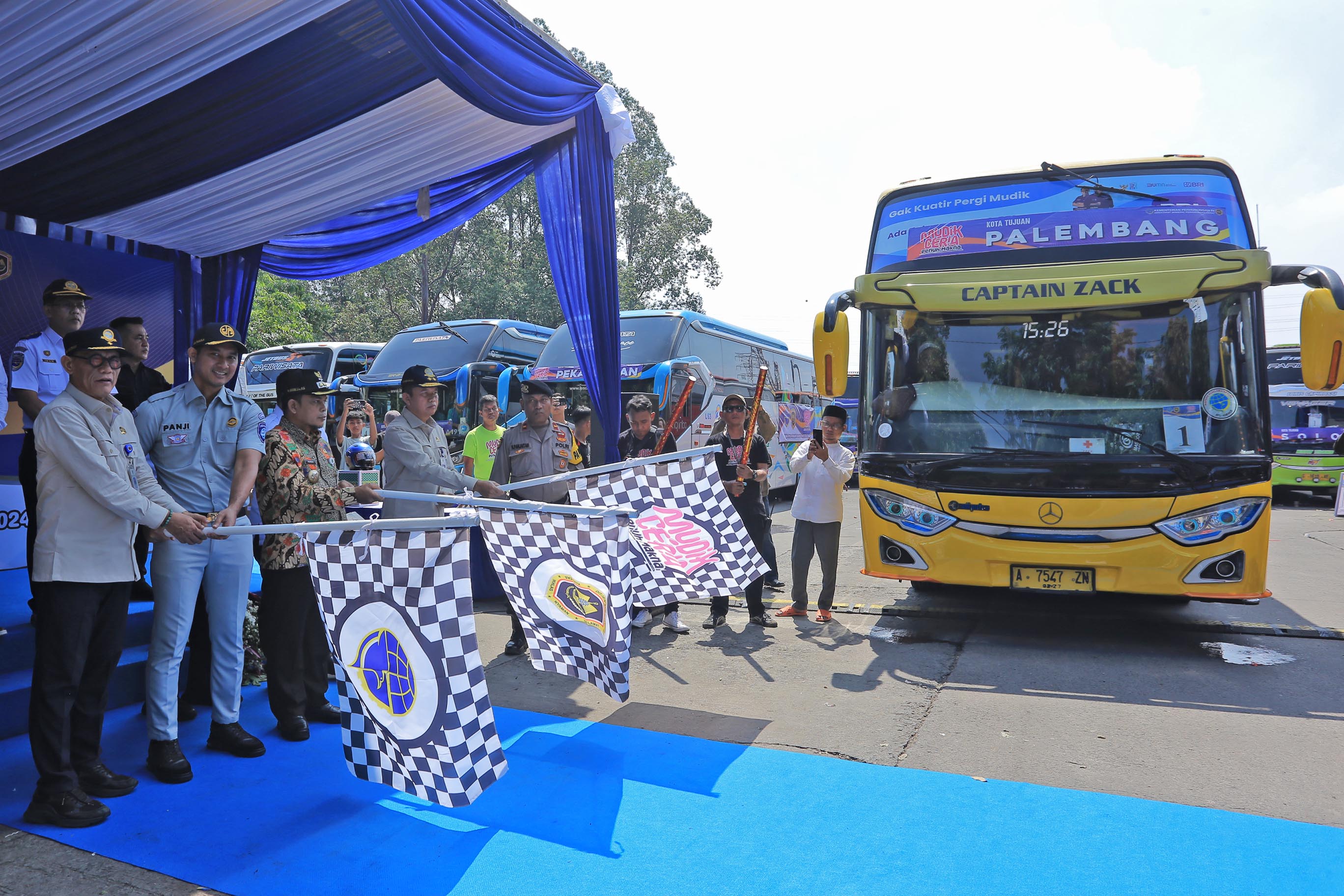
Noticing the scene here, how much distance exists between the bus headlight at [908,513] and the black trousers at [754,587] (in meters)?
1.06

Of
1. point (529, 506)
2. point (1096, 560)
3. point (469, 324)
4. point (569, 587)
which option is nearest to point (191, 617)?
point (529, 506)

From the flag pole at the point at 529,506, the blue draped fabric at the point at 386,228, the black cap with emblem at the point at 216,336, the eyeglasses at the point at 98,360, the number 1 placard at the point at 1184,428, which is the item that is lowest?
the flag pole at the point at 529,506

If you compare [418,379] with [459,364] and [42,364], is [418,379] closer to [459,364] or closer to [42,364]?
[42,364]

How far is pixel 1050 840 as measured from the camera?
3.20m

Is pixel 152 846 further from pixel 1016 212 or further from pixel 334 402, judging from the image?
pixel 334 402

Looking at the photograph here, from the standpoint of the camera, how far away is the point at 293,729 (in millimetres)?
4246

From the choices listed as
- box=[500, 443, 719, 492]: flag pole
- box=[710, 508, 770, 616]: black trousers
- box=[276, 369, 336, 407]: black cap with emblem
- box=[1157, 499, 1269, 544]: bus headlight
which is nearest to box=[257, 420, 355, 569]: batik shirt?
box=[276, 369, 336, 407]: black cap with emblem

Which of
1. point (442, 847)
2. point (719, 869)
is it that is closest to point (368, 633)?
point (442, 847)

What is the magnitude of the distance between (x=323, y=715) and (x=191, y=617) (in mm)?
989

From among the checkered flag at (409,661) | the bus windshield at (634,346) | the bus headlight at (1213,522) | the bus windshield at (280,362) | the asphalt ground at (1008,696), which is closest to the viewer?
the checkered flag at (409,661)

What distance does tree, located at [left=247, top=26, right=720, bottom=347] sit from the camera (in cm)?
2944

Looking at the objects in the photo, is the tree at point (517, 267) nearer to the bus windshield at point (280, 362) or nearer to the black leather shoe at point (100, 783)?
the bus windshield at point (280, 362)

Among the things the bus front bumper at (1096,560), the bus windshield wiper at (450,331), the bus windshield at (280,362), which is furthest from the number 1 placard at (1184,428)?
the bus windshield at (280,362)

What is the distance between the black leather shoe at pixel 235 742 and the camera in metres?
4.04
